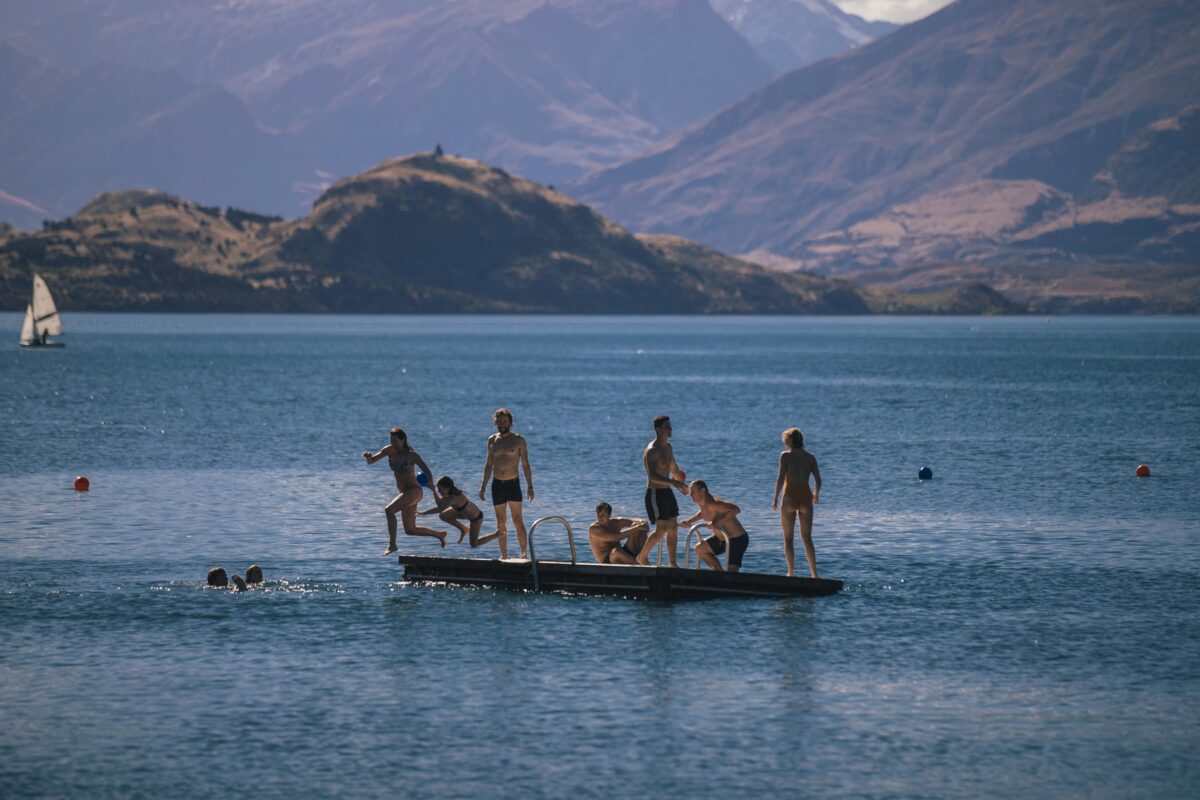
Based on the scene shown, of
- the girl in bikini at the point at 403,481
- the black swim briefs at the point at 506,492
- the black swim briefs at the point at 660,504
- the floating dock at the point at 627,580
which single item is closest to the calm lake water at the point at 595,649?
the floating dock at the point at 627,580

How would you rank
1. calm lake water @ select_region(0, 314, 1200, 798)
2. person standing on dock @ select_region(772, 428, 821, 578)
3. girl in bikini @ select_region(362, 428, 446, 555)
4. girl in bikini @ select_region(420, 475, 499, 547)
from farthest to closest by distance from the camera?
girl in bikini @ select_region(420, 475, 499, 547), girl in bikini @ select_region(362, 428, 446, 555), person standing on dock @ select_region(772, 428, 821, 578), calm lake water @ select_region(0, 314, 1200, 798)

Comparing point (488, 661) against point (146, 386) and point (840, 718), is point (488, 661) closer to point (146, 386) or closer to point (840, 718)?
point (840, 718)

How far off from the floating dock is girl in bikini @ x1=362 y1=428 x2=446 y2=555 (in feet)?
7.82

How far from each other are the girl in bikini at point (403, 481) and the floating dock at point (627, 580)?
2.38 m

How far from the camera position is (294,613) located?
1305 inches

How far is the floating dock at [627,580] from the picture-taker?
33875 mm

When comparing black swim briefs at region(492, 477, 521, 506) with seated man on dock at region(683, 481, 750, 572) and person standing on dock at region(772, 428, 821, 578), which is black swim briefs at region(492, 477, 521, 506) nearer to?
seated man on dock at region(683, 481, 750, 572)

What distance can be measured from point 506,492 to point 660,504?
4.19 metres

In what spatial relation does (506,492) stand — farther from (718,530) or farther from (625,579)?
(718,530)

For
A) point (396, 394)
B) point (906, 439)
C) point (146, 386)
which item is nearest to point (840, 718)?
point (906, 439)

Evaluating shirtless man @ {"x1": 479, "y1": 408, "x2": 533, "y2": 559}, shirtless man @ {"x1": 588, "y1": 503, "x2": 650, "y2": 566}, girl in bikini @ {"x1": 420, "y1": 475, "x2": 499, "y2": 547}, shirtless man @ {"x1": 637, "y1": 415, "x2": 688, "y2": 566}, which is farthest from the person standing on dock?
girl in bikini @ {"x1": 420, "y1": 475, "x2": 499, "y2": 547}

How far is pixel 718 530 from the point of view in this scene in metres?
34.7

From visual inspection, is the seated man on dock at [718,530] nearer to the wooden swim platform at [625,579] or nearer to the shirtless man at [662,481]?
the wooden swim platform at [625,579]

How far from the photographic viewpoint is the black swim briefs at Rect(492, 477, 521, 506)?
3575cm
